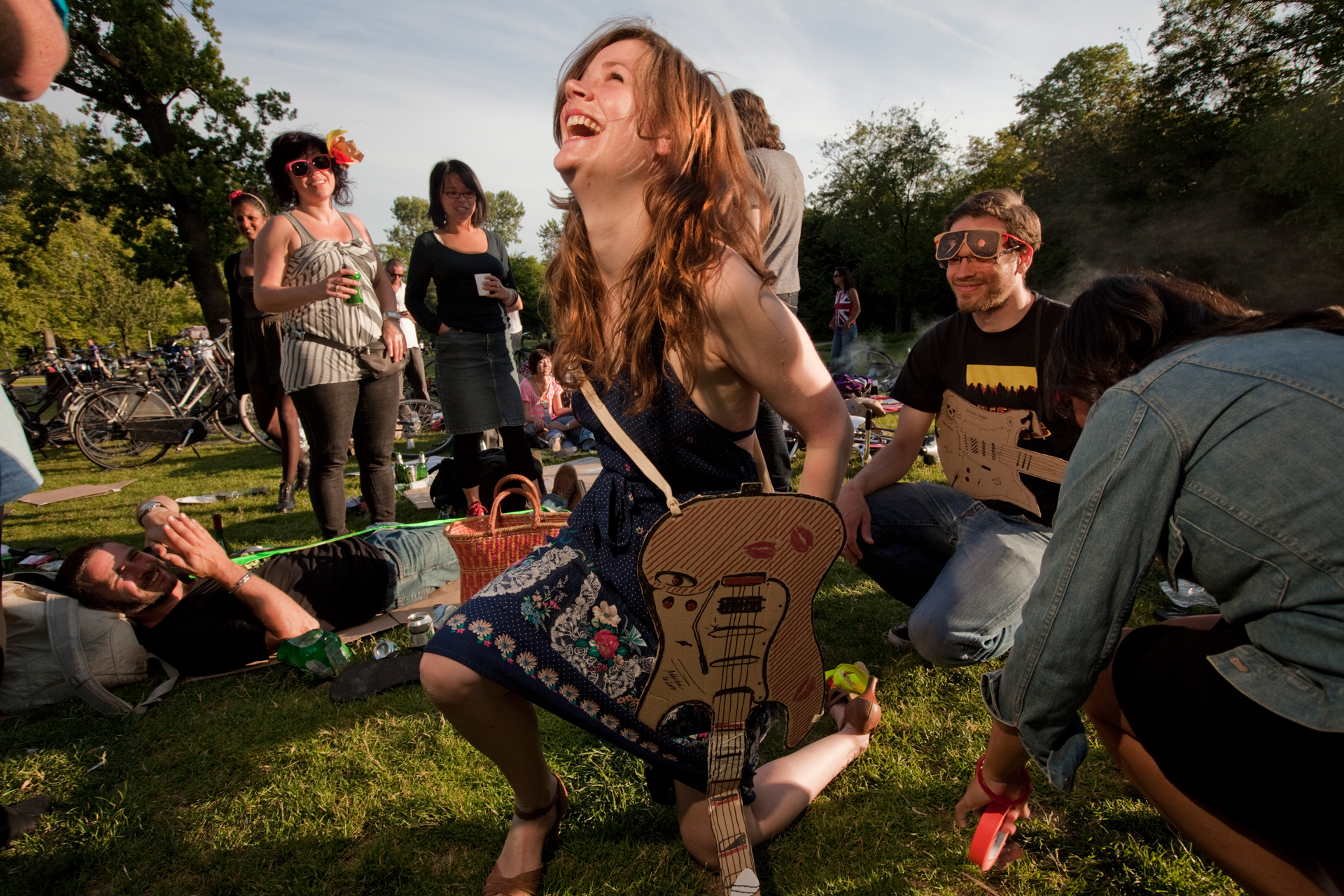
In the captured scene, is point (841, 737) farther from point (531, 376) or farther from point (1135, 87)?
point (1135, 87)

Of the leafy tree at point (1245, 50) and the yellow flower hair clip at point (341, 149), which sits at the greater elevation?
the leafy tree at point (1245, 50)

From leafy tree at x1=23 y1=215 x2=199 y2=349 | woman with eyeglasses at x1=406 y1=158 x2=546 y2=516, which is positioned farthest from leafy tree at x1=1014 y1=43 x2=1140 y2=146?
leafy tree at x1=23 y1=215 x2=199 y2=349

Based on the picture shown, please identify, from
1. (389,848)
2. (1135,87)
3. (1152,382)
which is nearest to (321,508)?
(389,848)

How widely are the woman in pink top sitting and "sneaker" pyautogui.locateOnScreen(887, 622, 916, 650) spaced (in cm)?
492

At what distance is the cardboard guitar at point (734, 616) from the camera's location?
4.32 ft

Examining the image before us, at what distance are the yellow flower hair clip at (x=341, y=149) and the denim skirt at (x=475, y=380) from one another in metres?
1.06

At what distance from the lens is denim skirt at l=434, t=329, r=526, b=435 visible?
4.25 meters

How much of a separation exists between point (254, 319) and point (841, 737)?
5.63 metres

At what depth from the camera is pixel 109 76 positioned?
14.8 m

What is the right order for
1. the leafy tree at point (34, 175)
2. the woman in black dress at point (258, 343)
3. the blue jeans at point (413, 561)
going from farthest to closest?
the leafy tree at point (34, 175)
the woman in black dress at point (258, 343)
the blue jeans at point (413, 561)

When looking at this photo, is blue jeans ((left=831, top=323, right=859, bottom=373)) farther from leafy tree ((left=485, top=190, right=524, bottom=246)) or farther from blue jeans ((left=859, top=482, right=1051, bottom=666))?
leafy tree ((left=485, top=190, right=524, bottom=246))

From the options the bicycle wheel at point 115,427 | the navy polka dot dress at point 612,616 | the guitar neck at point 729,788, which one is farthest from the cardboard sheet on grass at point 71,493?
the guitar neck at point 729,788

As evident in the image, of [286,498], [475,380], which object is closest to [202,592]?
[475,380]

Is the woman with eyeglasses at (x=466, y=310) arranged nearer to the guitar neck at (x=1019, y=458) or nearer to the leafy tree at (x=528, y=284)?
the guitar neck at (x=1019, y=458)
